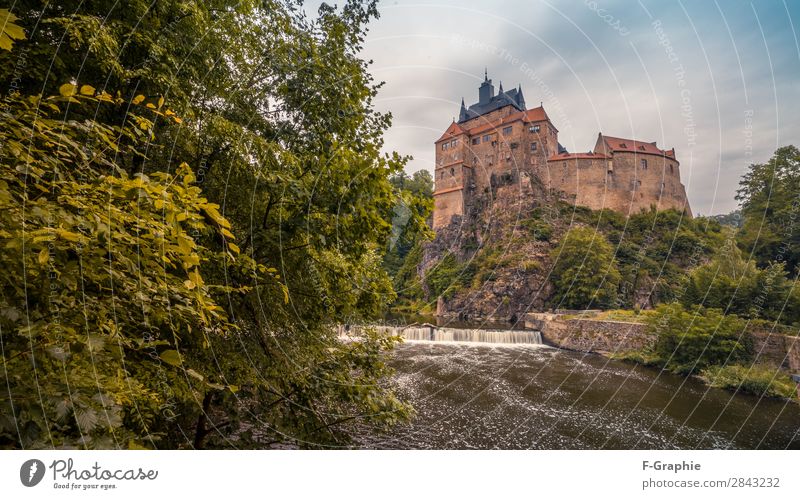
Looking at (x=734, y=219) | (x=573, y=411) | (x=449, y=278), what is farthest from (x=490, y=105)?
(x=573, y=411)

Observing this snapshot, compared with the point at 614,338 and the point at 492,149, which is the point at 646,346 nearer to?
the point at 614,338

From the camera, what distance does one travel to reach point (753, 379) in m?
11.8

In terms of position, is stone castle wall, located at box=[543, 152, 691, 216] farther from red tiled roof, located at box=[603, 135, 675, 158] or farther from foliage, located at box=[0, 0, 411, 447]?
foliage, located at box=[0, 0, 411, 447]

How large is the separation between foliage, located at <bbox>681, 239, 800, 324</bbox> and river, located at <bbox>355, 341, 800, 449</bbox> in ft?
13.3

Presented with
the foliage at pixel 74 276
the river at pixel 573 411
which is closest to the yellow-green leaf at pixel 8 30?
the foliage at pixel 74 276

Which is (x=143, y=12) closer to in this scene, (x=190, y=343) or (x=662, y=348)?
(x=190, y=343)

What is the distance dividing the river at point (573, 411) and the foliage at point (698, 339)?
0.99 metres

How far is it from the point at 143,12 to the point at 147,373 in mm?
2565

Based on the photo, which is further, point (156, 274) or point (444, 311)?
point (444, 311)

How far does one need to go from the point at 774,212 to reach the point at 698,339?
2079 centimetres

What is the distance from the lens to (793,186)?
76.6 feet
